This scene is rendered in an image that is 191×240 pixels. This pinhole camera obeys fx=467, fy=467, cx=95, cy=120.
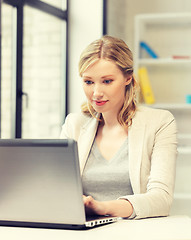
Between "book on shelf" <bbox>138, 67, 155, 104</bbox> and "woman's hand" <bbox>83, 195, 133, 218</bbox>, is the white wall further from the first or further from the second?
"woman's hand" <bbox>83, 195, 133, 218</bbox>

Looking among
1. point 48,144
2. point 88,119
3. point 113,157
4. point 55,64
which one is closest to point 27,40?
point 55,64

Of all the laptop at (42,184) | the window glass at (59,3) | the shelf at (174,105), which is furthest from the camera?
the shelf at (174,105)

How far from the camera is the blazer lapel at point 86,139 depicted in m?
1.87

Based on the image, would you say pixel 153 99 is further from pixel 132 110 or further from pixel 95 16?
pixel 132 110

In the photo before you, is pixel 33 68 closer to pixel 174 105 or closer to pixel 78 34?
pixel 78 34

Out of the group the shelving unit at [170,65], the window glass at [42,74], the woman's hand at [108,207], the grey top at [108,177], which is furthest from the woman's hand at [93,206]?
the shelving unit at [170,65]

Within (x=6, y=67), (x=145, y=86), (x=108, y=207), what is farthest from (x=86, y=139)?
(x=145, y=86)

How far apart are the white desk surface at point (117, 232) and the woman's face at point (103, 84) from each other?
51cm

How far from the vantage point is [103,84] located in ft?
5.74

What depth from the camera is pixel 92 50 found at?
182 centimetres

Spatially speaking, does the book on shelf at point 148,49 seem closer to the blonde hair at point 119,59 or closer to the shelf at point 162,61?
the shelf at point 162,61

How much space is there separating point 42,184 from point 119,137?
71cm

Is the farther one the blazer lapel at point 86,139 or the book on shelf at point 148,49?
the book on shelf at point 148,49

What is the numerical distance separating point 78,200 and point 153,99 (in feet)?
9.19
